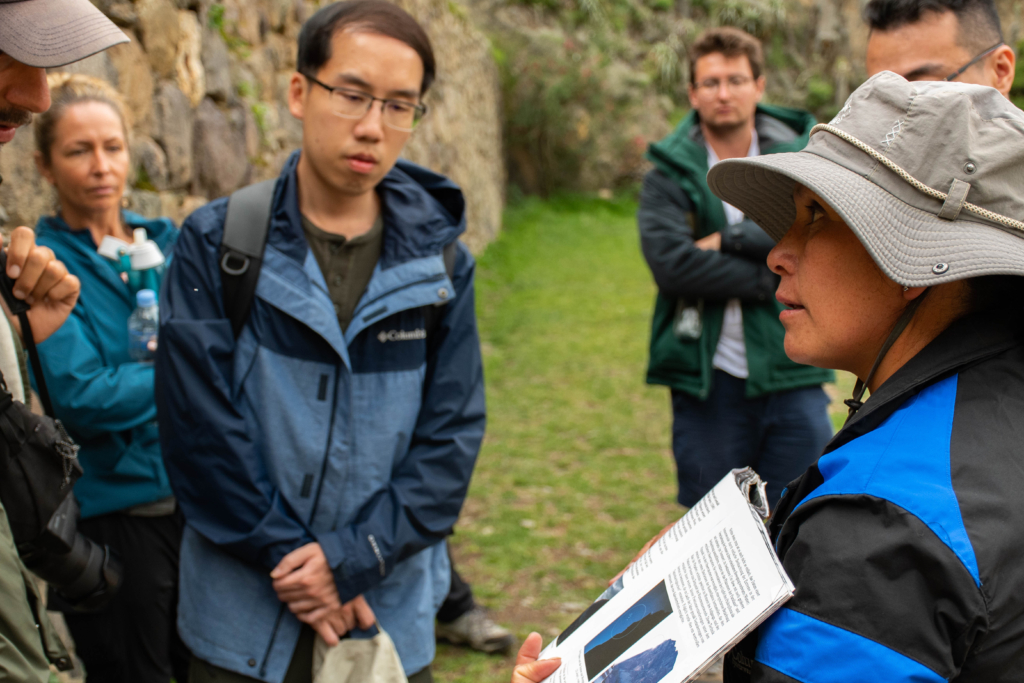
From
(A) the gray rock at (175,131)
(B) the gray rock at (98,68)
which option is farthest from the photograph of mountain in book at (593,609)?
(A) the gray rock at (175,131)

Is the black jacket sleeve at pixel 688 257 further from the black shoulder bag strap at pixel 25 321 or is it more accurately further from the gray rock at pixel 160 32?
the gray rock at pixel 160 32

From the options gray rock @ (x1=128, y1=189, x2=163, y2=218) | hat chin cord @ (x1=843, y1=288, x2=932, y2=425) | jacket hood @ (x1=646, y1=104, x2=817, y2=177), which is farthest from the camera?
gray rock @ (x1=128, y1=189, x2=163, y2=218)

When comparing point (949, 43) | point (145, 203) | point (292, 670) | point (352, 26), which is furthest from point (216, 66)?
point (949, 43)

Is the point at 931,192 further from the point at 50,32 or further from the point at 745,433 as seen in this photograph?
the point at 745,433

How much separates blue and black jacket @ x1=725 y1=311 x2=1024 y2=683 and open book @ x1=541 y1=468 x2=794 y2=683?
0.05m

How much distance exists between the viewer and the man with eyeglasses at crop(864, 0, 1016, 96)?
90.5 inches

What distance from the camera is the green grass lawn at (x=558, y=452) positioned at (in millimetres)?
3912

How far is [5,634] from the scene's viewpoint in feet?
4.29

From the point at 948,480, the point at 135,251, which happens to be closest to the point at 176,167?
the point at 135,251

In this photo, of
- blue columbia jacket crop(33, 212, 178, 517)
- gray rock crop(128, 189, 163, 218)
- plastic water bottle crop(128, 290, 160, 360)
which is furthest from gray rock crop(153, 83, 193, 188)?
plastic water bottle crop(128, 290, 160, 360)

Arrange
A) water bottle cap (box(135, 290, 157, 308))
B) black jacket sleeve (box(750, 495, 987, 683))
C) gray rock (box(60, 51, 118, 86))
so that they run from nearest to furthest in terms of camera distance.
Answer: black jacket sleeve (box(750, 495, 987, 683)), water bottle cap (box(135, 290, 157, 308)), gray rock (box(60, 51, 118, 86))

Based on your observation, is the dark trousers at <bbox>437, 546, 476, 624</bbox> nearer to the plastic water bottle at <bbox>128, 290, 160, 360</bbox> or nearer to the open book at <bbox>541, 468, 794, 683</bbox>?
the plastic water bottle at <bbox>128, 290, 160, 360</bbox>

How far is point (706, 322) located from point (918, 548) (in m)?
2.22

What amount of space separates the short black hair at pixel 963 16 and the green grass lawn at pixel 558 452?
2.64m
